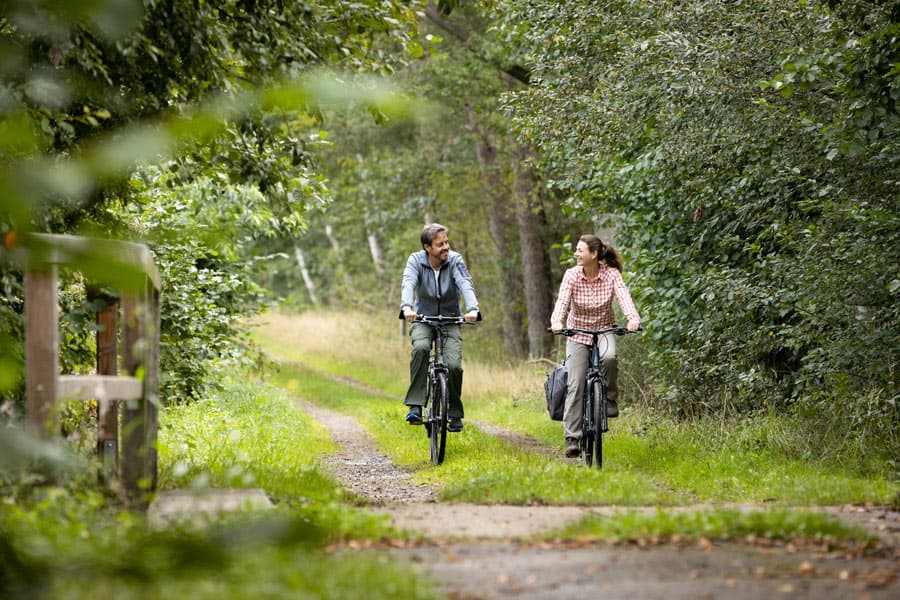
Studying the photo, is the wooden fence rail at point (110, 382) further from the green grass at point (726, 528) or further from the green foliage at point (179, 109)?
the green grass at point (726, 528)

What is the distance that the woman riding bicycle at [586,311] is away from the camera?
968 centimetres

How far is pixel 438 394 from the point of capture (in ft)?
34.1

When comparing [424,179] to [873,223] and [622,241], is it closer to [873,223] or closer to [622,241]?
[622,241]

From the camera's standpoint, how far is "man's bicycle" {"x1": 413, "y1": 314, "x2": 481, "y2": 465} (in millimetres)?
10227

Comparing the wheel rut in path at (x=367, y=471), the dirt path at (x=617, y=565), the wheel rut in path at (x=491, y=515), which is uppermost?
the dirt path at (x=617, y=565)

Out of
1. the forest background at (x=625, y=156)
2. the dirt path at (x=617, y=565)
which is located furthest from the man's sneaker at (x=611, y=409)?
the dirt path at (x=617, y=565)

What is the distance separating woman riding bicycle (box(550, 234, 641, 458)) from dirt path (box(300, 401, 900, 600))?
12.7ft

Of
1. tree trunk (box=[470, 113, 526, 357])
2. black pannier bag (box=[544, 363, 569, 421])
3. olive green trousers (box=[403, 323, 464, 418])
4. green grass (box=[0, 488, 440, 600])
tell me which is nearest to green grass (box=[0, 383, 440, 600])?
green grass (box=[0, 488, 440, 600])

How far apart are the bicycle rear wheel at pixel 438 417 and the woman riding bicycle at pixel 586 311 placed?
1139 millimetres

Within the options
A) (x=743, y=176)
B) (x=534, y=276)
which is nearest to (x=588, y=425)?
(x=743, y=176)

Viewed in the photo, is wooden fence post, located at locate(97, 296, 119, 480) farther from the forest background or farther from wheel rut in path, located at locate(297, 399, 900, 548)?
wheel rut in path, located at locate(297, 399, 900, 548)

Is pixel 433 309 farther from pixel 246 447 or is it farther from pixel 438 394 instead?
pixel 246 447

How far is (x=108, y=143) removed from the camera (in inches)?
69.1

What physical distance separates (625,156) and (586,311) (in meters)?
4.00
